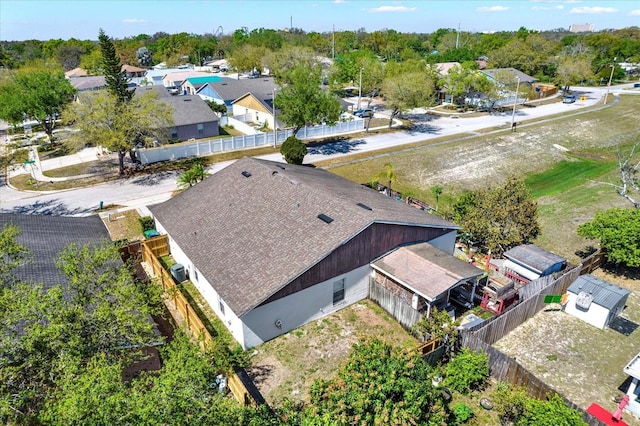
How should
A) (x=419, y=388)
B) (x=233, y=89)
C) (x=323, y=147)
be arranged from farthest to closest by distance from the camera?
(x=233, y=89), (x=323, y=147), (x=419, y=388)

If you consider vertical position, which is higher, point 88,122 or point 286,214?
point 88,122

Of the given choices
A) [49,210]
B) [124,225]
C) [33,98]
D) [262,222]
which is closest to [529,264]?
[262,222]

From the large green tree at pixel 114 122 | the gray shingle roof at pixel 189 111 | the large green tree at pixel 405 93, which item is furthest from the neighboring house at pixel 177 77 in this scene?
the large green tree at pixel 114 122

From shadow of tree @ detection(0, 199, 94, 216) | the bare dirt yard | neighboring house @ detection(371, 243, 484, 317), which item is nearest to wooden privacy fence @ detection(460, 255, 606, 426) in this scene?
the bare dirt yard

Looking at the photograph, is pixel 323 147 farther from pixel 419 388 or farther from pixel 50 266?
pixel 419 388

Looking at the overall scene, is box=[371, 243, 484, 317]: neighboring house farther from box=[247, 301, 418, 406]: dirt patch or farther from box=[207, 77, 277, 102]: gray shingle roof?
box=[207, 77, 277, 102]: gray shingle roof

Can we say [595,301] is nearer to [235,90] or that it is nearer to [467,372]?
[467,372]

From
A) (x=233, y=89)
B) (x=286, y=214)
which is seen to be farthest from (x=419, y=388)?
(x=233, y=89)
